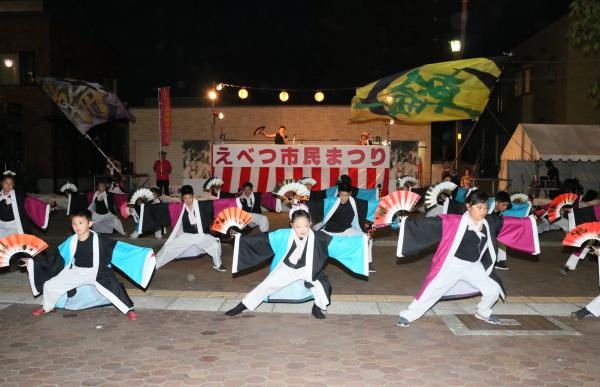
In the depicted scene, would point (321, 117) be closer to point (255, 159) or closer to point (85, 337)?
point (255, 159)

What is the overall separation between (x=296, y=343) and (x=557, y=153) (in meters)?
14.5

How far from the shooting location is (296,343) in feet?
17.7

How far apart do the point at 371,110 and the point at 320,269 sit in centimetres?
631

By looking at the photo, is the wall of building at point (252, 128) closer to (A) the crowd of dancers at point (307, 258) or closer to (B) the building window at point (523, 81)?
(B) the building window at point (523, 81)

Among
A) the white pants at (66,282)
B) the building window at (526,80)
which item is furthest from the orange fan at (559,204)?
the building window at (526,80)

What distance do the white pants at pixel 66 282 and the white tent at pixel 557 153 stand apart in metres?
14.8

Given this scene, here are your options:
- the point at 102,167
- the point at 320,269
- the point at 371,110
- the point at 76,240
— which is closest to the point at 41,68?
the point at 102,167

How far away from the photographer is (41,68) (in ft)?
74.0

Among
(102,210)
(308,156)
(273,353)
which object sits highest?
(308,156)

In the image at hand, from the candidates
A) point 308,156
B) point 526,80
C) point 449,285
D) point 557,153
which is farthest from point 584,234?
point 526,80

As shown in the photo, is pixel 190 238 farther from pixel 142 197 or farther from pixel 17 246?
pixel 17 246

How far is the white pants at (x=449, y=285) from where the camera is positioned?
19.3 ft

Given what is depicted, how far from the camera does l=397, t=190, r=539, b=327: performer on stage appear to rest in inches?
232

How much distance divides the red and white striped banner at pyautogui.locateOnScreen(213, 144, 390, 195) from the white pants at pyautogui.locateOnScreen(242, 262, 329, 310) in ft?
35.4
